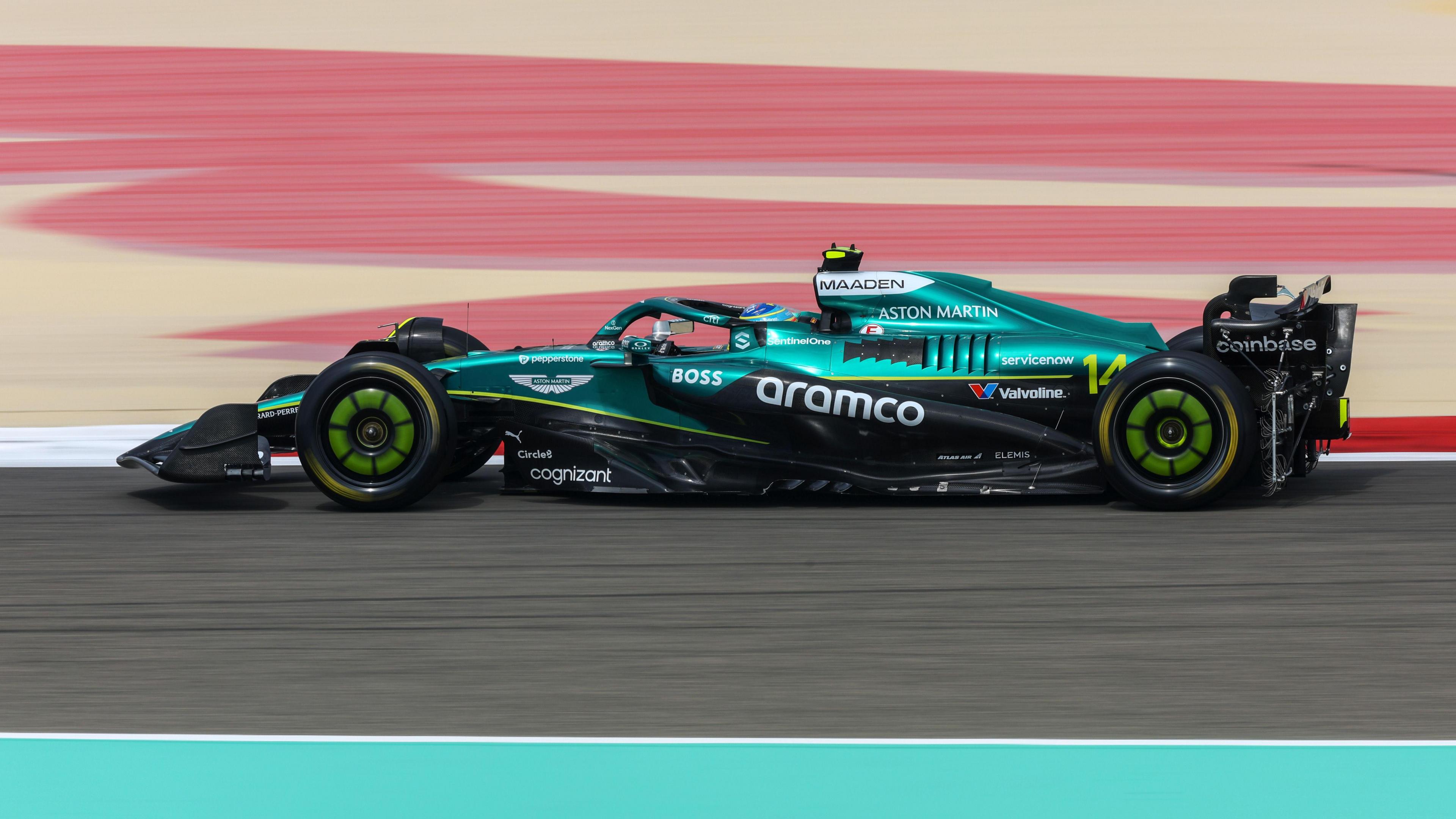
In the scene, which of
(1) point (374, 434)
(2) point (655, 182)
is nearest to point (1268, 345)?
(1) point (374, 434)

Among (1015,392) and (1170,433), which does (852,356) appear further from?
(1170,433)

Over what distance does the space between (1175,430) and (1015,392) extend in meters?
0.73

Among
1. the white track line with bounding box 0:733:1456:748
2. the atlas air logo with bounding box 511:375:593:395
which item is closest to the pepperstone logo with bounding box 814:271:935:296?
the atlas air logo with bounding box 511:375:593:395

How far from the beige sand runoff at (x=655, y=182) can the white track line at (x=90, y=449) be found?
2.63 feet

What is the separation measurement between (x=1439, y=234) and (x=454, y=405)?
30.0 ft

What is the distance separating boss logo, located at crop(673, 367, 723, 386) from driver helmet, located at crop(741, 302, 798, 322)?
418 millimetres

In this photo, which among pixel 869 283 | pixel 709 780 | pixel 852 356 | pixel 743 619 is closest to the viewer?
pixel 709 780

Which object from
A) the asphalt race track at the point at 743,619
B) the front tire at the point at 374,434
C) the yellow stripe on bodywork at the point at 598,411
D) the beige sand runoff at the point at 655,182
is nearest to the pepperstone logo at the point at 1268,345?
the asphalt race track at the point at 743,619

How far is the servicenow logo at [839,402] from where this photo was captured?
6789mm

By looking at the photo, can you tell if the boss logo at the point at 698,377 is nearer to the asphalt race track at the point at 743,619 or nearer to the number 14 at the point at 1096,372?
the asphalt race track at the point at 743,619

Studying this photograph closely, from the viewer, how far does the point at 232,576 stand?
5461mm

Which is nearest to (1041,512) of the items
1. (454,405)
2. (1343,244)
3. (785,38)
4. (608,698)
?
(454,405)

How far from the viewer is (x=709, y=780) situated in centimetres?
313

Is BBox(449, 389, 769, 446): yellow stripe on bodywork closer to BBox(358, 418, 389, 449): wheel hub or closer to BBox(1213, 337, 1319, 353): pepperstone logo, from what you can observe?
BBox(358, 418, 389, 449): wheel hub
